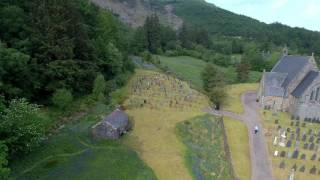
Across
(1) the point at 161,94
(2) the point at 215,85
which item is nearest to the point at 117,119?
(1) the point at 161,94

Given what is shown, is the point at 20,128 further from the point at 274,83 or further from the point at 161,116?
the point at 274,83

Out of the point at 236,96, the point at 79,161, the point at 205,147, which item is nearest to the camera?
the point at 79,161

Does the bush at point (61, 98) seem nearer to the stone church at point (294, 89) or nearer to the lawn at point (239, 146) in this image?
the lawn at point (239, 146)

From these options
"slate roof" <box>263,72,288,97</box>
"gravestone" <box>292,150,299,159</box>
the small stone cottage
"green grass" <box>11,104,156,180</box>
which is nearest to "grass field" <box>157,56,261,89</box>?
"slate roof" <box>263,72,288,97</box>

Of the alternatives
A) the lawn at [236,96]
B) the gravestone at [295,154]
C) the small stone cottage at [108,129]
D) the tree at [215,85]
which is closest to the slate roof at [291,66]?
the lawn at [236,96]

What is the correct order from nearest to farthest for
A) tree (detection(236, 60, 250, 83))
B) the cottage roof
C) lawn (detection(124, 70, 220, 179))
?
lawn (detection(124, 70, 220, 179)) → the cottage roof → tree (detection(236, 60, 250, 83))

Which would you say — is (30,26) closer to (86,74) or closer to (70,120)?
(86,74)

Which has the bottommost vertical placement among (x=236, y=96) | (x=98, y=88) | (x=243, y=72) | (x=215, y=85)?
(x=236, y=96)

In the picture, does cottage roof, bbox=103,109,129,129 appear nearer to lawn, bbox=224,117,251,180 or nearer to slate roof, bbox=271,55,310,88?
lawn, bbox=224,117,251,180
